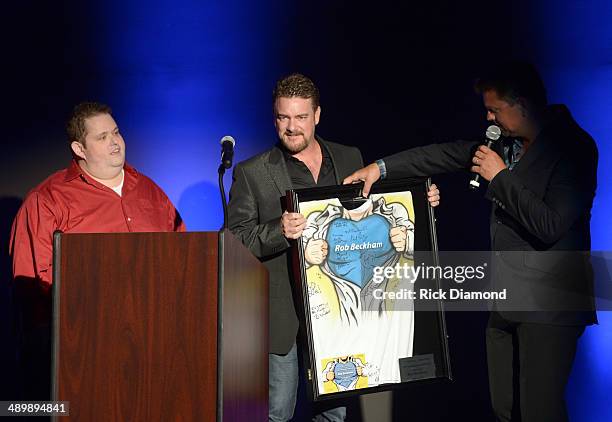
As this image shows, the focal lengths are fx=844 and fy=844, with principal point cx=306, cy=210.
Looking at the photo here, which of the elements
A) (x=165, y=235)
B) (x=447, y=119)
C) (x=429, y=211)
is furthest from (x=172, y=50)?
(x=165, y=235)

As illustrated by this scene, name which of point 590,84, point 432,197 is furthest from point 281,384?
point 590,84

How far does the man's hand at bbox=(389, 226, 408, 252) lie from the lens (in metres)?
3.40

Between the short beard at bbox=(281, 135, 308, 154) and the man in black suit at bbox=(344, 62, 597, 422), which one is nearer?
the man in black suit at bbox=(344, 62, 597, 422)

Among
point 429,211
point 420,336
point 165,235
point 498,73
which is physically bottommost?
point 420,336

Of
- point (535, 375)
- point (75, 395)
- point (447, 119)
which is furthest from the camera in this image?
point (447, 119)

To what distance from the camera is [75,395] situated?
2.13 metres

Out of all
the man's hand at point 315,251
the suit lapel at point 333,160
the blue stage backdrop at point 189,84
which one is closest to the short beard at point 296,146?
the suit lapel at point 333,160

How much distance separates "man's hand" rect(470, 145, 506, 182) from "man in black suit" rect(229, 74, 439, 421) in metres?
0.21

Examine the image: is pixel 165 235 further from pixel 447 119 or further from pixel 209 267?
pixel 447 119

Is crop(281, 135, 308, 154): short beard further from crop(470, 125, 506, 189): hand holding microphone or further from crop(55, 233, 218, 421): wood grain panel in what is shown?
crop(55, 233, 218, 421): wood grain panel

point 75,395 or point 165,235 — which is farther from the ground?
point 165,235

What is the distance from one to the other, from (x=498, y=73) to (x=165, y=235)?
1.71 meters

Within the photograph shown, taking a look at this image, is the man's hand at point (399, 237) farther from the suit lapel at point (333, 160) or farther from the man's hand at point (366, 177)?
the suit lapel at point (333, 160)

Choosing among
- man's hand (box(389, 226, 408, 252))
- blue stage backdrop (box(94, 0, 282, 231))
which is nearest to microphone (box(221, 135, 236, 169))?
man's hand (box(389, 226, 408, 252))
